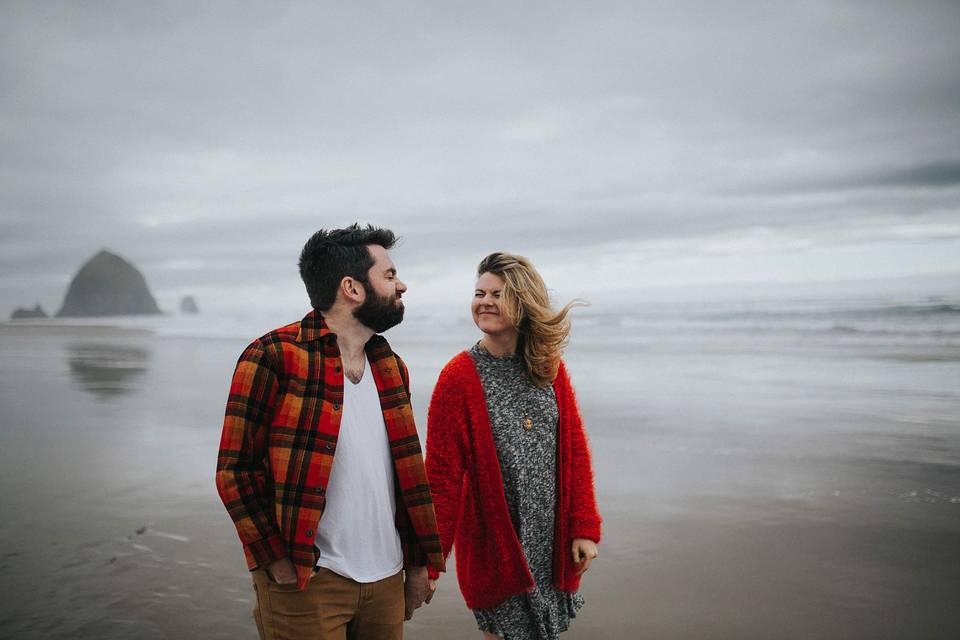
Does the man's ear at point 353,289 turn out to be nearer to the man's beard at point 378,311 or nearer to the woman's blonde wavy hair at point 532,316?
the man's beard at point 378,311

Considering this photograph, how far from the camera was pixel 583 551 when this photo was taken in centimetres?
283

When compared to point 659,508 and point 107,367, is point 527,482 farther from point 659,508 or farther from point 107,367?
point 107,367

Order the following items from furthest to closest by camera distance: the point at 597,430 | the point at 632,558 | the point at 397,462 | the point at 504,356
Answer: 1. the point at 597,430
2. the point at 632,558
3. the point at 504,356
4. the point at 397,462

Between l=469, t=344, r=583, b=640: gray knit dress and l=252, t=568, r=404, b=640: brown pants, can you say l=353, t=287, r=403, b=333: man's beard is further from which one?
l=252, t=568, r=404, b=640: brown pants

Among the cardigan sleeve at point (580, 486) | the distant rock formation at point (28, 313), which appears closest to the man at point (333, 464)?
the cardigan sleeve at point (580, 486)

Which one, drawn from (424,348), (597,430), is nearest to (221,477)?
(597,430)

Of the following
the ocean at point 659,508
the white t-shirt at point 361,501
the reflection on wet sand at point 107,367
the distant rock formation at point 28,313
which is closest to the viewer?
the white t-shirt at point 361,501

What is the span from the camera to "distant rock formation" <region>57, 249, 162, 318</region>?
233ft

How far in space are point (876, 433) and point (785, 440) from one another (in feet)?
3.74

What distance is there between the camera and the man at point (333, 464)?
2090mm

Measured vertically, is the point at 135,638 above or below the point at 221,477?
below

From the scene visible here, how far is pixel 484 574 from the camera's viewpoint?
2.77 m

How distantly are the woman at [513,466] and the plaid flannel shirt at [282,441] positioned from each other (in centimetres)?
68

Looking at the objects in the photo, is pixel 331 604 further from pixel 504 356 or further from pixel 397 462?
pixel 504 356
